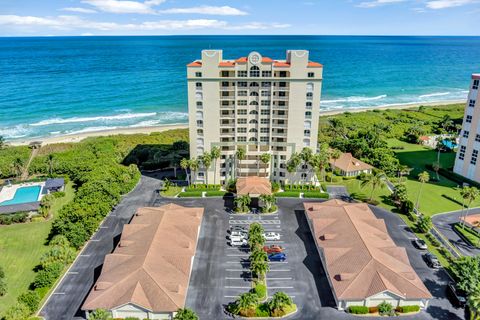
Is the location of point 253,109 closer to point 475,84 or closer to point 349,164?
point 349,164

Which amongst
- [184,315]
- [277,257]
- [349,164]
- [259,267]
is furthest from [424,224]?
[184,315]

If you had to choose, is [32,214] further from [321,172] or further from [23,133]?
[23,133]

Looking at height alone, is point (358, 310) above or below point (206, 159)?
below

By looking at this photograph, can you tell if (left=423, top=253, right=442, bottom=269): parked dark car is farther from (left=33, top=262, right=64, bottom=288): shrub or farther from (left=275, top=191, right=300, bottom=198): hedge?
(left=33, top=262, right=64, bottom=288): shrub

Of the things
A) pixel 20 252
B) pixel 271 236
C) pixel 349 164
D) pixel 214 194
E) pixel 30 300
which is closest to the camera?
pixel 30 300

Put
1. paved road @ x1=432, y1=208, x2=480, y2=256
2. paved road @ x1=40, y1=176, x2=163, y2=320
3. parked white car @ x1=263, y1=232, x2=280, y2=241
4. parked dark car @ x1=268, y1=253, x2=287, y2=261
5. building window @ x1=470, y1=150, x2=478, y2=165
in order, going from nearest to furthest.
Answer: paved road @ x1=40, y1=176, x2=163, y2=320, parked dark car @ x1=268, y1=253, x2=287, y2=261, paved road @ x1=432, y1=208, x2=480, y2=256, parked white car @ x1=263, y1=232, x2=280, y2=241, building window @ x1=470, y1=150, x2=478, y2=165

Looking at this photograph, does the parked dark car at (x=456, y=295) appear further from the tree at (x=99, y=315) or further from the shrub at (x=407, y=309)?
the tree at (x=99, y=315)

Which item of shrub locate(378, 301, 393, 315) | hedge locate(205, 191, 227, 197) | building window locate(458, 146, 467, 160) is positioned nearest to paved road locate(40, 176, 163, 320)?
hedge locate(205, 191, 227, 197)
